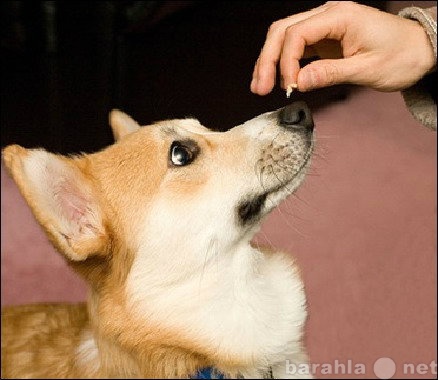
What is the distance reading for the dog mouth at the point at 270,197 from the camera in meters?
1.10

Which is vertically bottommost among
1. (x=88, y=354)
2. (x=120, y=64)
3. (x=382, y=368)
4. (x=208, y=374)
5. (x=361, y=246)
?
(x=382, y=368)

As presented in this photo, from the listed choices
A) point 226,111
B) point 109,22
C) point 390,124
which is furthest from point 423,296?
point 109,22

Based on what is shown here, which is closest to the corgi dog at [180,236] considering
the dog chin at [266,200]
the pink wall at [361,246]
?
the dog chin at [266,200]

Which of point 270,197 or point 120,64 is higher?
point 270,197

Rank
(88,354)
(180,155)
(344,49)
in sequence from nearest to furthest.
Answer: (344,49) → (180,155) → (88,354)

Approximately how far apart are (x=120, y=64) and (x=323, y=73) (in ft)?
3.39

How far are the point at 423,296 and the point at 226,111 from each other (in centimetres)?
88

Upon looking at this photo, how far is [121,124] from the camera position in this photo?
1328mm

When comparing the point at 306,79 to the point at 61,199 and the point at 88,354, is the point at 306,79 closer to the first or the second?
the point at 61,199

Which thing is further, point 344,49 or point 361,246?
point 361,246

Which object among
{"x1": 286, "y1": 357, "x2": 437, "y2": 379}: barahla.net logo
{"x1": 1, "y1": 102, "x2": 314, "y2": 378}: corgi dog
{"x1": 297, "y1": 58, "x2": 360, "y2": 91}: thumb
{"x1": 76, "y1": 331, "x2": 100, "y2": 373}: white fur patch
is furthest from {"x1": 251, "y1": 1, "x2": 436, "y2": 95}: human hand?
{"x1": 286, "y1": 357, "x2": 437, "y2": 379}: barahla.net logo

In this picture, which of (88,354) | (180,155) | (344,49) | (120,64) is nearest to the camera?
(344,49)

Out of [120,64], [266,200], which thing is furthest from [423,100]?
[120,64]

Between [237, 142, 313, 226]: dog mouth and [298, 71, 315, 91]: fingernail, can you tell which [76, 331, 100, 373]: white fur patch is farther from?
[298, 71, 315, 91]: fingernail
